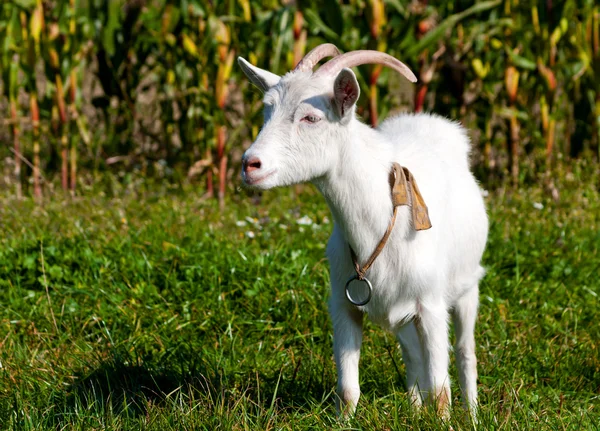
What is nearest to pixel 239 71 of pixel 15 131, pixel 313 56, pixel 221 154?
pixel 221 154

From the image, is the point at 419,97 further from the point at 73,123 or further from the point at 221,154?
the point at 73,123

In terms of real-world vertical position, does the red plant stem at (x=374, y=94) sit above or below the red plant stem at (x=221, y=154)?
above

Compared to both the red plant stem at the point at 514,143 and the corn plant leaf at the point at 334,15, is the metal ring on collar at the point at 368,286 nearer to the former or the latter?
the corn plant leaf at the point at 334,15

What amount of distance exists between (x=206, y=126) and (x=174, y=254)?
239 centimetres

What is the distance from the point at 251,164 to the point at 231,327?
1561mm

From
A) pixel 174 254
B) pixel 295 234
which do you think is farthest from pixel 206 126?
pixel 174 254

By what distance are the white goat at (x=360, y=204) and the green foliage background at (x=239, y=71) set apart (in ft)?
10.2

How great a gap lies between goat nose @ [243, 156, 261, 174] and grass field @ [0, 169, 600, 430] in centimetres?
85

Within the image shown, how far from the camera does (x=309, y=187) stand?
283 inches

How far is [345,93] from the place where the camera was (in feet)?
10.3

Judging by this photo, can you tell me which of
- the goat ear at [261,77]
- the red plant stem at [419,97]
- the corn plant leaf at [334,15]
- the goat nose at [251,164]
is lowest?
the red plant stem at [419,97]

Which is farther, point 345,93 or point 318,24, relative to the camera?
point 318,24

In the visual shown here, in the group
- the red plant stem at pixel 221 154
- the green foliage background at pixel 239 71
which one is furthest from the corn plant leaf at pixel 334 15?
the red plant stem at pixel 221 154

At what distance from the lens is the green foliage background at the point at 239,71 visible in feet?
22.3
